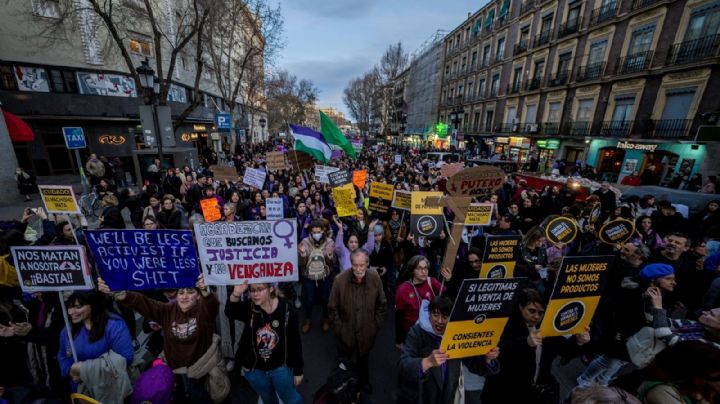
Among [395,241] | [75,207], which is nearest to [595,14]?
[395,241]

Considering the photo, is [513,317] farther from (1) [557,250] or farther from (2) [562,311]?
(1) [557,250]

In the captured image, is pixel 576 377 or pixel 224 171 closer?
pixel 576 377

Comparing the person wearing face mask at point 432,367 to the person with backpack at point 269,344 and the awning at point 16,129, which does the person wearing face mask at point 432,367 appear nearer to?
the person with backpack at point 269,344

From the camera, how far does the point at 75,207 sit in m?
5.05

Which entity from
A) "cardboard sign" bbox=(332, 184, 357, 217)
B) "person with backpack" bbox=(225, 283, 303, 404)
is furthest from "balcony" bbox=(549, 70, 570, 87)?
"person with backpack" bbox=(225, 283, 303, 404)

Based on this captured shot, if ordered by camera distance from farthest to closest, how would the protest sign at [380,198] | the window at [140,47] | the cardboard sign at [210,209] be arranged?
the window at [140,47]
the cardboard sign at [210,209]
the protest sign at [380,198]

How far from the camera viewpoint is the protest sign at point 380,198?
6660 mm

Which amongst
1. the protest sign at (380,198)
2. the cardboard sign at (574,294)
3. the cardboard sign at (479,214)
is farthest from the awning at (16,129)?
the cardboard sign at (574,294)

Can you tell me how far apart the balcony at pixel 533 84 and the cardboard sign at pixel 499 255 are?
27.4 m

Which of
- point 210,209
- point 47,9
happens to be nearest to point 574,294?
point 210,209

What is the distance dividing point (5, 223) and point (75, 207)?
124cm

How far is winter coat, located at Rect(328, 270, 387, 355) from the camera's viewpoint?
3459 mm

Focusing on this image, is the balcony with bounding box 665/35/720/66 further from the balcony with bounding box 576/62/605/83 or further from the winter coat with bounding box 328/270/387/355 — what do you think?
the winter coat with bounding box 328/270/387/355

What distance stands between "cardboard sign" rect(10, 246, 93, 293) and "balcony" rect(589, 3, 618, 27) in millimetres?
28357
